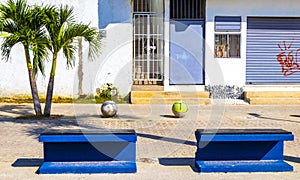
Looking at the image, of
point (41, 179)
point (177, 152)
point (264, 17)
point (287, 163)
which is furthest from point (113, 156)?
point (264, 17)

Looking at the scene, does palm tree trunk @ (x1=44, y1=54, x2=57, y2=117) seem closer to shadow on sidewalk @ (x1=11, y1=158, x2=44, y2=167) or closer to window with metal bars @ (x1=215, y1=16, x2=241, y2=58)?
shadow on sidewalk @ (x1=11, y1=158, x2=44, y2=167)

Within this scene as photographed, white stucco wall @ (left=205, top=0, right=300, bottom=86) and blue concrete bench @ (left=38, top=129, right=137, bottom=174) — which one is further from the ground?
white stucco wall @ (left=205, top=0, right=300, bottom=86)

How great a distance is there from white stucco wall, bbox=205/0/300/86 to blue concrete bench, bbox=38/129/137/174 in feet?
30.7

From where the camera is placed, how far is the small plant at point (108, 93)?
14.5m

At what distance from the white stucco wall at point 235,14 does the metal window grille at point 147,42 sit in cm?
179

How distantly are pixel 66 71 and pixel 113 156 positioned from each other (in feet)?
30.8

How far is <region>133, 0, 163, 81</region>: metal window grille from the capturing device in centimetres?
1502

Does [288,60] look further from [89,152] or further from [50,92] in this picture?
[89,152]

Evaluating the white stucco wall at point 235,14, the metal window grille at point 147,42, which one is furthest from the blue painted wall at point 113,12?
the white stucco wall at point 235,14

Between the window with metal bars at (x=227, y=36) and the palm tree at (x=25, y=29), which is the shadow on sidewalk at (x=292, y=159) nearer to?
the palm tree at (x=25, y=29)

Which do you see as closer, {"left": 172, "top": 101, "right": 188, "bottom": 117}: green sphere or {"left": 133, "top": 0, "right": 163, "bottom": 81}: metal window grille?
{"left": 172, "top": 101, "right": 188, "bottom": 117}: green sphere

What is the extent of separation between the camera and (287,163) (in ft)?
20.4

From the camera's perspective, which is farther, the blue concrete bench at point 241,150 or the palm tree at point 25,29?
the palm tree at point 25,29

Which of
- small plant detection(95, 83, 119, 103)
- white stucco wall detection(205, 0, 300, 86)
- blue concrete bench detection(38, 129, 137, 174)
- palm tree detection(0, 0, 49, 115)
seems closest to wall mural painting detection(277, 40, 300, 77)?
white stucco wall detection(205, 0, 300, 86)
